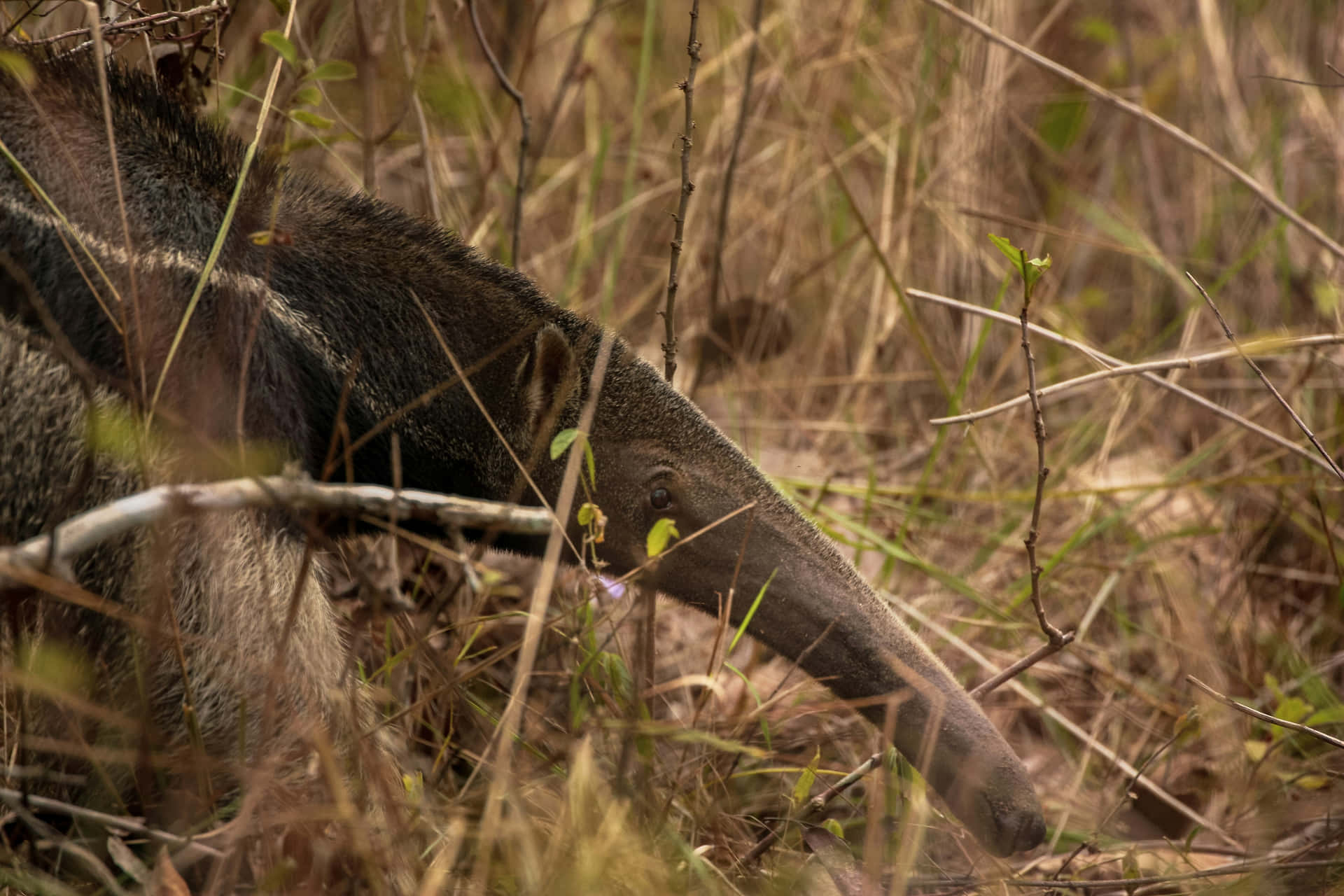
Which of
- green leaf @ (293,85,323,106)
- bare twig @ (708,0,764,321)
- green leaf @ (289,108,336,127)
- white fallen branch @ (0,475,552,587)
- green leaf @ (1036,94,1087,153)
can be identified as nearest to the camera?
white fallen branch @ (0,475,552,587)

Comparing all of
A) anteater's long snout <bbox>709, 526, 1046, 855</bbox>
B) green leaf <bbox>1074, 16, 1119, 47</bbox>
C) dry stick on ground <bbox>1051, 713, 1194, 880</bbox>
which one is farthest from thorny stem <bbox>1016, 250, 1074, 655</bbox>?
green leaf <bbox>1074, 16, 1119, 47</bbox>

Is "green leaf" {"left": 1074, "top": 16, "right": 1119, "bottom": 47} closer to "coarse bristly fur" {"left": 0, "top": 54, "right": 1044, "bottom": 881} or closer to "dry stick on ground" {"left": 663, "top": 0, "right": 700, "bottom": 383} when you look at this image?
"dry stick on ground" {"left": 663, "top": 0, "right": 700, "bottom": 383}

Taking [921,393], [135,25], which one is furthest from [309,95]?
[921,393]

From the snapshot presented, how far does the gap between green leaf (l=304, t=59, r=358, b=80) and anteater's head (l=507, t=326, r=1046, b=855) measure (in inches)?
43.2

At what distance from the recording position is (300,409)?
3.27 metres

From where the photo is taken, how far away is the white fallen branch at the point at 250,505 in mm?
2100

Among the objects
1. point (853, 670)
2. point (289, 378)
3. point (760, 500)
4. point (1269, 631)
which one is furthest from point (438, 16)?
point (1269, 631)

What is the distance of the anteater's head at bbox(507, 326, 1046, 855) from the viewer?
11.0 feet

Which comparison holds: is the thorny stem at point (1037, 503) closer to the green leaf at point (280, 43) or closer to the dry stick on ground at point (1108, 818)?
the dry stick on ground at point (1108, 818)

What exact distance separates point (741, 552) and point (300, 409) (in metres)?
1.25

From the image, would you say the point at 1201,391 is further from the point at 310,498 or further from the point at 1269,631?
the point at 310,498

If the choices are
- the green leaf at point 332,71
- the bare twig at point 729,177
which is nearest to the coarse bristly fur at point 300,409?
the green leaf at point 332,71

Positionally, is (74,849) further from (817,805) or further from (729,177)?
(729,177)

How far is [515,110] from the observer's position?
20.9 ft
